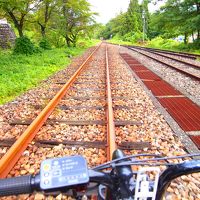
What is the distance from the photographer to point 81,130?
4.59 metres

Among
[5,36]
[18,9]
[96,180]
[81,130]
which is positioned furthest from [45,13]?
[96,180]

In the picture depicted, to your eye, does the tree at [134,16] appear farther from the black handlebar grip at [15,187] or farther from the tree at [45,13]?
the black handlebar grip at [15,187]

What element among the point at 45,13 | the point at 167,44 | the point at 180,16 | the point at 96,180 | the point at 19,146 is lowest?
the point at 19,146

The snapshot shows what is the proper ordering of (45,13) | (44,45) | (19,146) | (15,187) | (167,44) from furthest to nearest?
(167,44) < (45,13) < (44,45) < (19,146) < (15,187)

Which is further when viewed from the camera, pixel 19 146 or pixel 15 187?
pixel 19 146

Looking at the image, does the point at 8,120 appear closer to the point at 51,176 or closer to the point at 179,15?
the point at 51,176

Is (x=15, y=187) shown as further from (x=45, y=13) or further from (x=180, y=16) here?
(x=180, y=16)

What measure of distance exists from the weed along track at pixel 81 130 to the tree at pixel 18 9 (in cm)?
1150

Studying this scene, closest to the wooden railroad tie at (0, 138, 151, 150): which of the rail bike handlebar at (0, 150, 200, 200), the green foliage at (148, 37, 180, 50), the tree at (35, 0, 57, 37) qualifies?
the rail bike handlebar at (0, 150, 200, 200)

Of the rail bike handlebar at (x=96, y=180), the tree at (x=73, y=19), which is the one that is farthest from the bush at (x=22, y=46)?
the rail bike handlebar at (x=96, y=180)

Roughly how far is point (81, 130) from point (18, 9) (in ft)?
53.3

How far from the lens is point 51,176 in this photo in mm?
1022

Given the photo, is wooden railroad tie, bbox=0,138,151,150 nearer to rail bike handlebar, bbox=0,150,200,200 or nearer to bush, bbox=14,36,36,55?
rail bike handlebar, bbox=0,150,200,200

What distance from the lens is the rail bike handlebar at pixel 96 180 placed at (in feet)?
3.34
